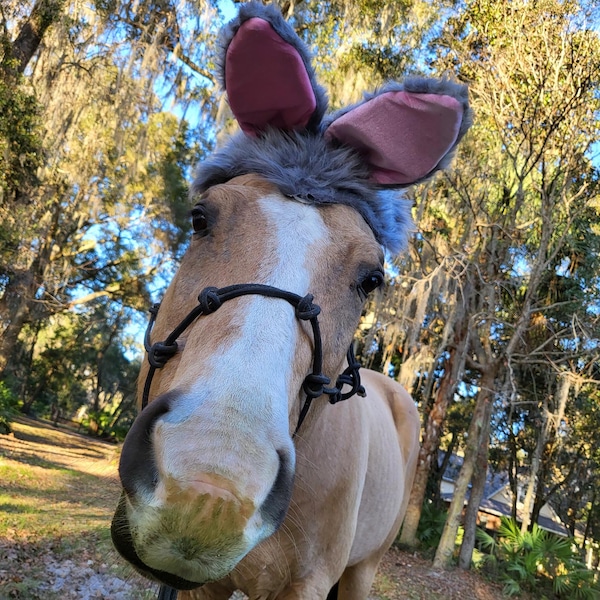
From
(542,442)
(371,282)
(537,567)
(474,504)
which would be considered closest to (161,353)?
(371,282)

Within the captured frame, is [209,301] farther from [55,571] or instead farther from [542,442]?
[542,442]

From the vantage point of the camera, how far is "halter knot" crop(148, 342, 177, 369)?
1.27 metres

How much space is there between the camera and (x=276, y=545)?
1692 mm

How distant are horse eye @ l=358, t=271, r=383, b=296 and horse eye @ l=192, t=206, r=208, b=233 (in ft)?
1.83

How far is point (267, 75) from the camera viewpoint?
1728mm

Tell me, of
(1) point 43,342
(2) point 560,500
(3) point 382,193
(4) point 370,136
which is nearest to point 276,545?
(3) point 382,193

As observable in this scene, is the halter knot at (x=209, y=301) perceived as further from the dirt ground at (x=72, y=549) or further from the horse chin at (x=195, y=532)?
the dirt ground at (x=72, y=549)

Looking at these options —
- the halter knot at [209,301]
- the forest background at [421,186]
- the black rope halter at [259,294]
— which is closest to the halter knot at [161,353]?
the black rope halter at [259,294]

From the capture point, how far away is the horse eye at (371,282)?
159 cm

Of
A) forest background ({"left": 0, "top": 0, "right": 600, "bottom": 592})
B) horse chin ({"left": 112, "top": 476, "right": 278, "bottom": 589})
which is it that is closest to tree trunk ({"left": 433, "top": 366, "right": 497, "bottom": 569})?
forest background ({"left": 0, "top": 0, "right": 600, "bottom": 592})

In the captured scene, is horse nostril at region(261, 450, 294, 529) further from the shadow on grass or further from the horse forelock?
the shadow on grass

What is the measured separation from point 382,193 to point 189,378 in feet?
3.91

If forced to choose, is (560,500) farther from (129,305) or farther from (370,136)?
(370,136)

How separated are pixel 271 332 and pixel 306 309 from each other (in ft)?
0.49
